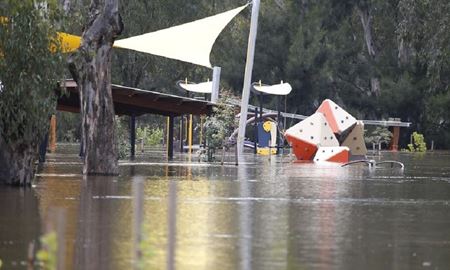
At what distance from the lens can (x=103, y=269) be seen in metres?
10.8

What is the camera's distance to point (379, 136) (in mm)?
60812

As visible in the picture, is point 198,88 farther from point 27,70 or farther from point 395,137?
point 27,70

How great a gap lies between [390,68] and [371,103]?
234 cm

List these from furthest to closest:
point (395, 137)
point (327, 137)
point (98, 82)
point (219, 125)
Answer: point (395, 137) → point (327, 137) → point (219, 125) → point (98, 82)

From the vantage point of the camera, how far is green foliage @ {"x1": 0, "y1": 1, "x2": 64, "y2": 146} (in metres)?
20.3

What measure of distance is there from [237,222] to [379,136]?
4576 cm

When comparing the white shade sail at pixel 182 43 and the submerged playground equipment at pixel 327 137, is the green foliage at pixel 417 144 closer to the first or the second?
the submerged playground equipment at pixel 327 137

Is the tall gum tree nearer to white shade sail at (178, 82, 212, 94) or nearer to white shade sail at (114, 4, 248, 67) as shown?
white shade sail at (114, 4, 248, 67)

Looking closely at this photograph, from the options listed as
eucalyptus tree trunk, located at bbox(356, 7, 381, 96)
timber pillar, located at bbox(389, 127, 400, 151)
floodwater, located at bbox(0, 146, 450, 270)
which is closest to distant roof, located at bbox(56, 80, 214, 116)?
floodwater, located at bbox(0, 146, 450, 270)

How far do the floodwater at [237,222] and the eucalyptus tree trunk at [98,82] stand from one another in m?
0.59

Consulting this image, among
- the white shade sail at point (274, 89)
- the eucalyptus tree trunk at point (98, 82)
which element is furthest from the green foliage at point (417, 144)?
the eucalyptus tree trunk at point (98, 82)

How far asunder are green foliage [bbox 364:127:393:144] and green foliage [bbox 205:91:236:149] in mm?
23383

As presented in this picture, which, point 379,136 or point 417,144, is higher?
point 379,136

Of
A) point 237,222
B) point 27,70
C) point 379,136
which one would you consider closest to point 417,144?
point 379,136
